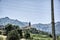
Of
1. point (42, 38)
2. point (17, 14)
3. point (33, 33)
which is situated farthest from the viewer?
point (17, 14)

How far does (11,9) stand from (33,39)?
297cm

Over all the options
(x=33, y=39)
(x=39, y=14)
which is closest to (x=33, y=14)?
(x=39, y=14)

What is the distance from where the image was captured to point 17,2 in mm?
13289

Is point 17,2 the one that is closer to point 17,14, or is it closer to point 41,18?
point 17,14

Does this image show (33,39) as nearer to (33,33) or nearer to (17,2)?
(33,33)

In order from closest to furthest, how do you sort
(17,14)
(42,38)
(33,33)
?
(42,38)
(33,33)
(17,14)

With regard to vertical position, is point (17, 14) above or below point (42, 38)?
above

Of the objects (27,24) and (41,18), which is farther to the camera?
(27,24)

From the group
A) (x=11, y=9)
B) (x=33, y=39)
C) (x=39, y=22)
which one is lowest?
(x=33, y=39)

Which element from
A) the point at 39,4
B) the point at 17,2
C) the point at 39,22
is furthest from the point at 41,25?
the point at 17,2

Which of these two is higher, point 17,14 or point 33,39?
point 17,14

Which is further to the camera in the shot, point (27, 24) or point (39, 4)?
point (27, 24)

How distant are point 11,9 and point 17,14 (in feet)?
2.30

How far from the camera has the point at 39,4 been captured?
43.3ft
